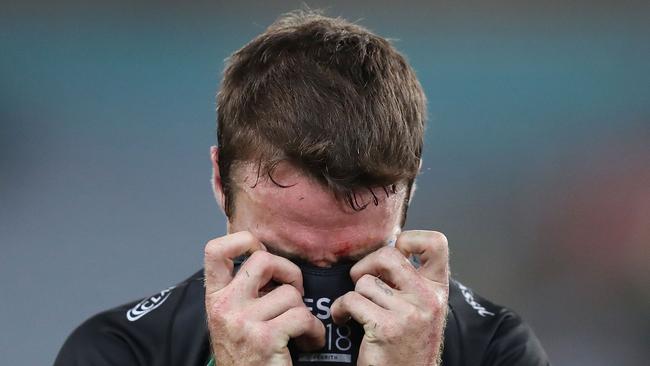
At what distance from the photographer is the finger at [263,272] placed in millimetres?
1485

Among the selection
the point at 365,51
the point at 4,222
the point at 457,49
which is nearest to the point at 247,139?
the point at 365,51

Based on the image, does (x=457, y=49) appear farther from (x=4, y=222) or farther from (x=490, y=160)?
(x=4, y=222)

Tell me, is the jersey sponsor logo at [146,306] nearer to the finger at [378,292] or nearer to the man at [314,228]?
the man at [314,228]

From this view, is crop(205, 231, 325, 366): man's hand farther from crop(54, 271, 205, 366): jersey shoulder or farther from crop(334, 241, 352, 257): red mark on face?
crop(54, 271, 205, 366): jersey shoulder

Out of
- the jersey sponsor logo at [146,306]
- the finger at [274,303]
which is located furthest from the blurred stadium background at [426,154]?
the finger at [274,303]

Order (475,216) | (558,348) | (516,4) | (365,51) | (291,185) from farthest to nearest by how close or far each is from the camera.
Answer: (516,4) → (475,216) → (558,348) → (365,51) → (291,185)

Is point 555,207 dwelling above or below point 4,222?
below

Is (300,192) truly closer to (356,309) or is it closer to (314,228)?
(314,228)

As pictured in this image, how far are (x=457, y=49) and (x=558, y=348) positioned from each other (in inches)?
69.5

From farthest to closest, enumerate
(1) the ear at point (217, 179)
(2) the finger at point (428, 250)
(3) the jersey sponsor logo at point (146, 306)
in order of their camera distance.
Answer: (3) the jersey sponsor logo at point (146, 306)
(1) the ear at point (217, 179)
(2) the finger at point (428, 250)

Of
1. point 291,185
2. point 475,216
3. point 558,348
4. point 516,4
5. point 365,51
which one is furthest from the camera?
point 516,4

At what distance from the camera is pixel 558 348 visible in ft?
14.5

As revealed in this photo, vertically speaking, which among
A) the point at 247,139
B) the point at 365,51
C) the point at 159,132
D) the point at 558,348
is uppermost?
the point at 365,51

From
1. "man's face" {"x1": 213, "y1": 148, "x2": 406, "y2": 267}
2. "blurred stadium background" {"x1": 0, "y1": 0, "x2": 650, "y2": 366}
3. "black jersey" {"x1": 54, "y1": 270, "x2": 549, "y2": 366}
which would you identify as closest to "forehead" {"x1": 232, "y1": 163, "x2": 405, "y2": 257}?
"man's face" {"x1": 213, "y1": 148, "x2": 406, "y2": 267}
